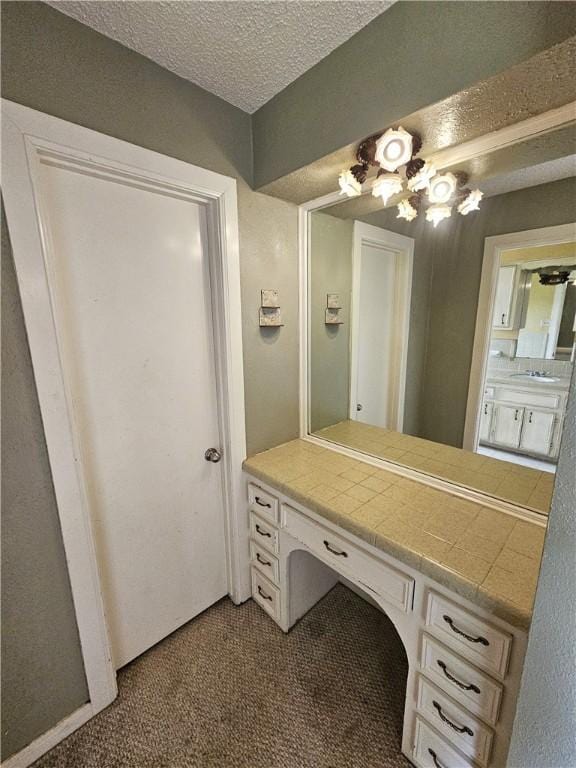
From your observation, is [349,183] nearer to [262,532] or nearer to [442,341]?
[442,341]

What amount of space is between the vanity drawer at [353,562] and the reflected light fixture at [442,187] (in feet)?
4.55

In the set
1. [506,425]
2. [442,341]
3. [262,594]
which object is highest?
[442,341]

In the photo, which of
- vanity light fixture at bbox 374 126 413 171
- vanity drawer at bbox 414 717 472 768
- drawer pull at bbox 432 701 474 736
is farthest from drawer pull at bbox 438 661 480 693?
vanity light fixture at bbox 374 126 413 171

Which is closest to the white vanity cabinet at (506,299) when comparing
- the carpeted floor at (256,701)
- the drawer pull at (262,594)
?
the carpeted floor at (256,701)

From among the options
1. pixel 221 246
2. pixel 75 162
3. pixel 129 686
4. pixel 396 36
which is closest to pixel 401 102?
pixel 396 36

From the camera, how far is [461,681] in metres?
0.88

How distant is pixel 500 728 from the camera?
2.73 feet

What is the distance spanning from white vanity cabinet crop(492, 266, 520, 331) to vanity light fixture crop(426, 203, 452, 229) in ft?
1.08

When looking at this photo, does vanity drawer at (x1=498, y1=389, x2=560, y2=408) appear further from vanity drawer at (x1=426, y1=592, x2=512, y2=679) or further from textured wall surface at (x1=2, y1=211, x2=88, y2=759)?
textured wall surface at (x1=2, y1=211, x2=88, y2=759)

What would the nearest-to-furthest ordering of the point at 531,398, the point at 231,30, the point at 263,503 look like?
the point at 231,30 → the point at 531,398 → the point at 263,503

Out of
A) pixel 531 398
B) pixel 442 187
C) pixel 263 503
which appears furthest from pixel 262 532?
pixel 442 187

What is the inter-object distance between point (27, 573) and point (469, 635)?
4.60 feet

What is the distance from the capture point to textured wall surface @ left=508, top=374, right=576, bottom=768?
50cm

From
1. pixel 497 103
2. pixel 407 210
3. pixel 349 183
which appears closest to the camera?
pixel 497 103
